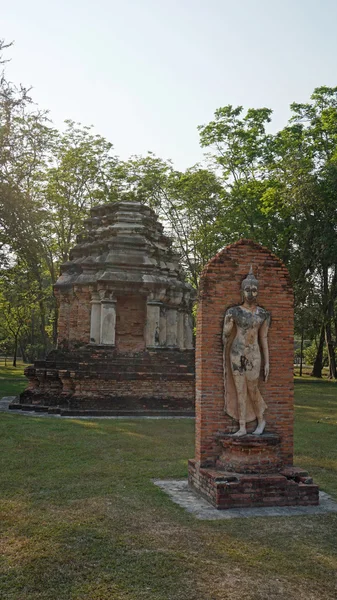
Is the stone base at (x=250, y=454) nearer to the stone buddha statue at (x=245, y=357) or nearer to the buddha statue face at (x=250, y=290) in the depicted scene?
the stone buddha statue at (x=245, y=357)

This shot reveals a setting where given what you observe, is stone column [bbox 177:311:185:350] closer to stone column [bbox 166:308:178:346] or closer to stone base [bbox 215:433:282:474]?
stone column [bbox 166:308:178:346]

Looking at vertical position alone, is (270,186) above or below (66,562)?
above

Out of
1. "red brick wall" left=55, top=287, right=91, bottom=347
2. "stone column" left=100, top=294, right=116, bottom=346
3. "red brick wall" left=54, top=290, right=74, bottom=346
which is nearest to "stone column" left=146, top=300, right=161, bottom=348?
"stone column" left=100, top=294, right=116, bottom=346

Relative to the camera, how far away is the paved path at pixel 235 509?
609cm

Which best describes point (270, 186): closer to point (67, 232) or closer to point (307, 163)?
point (307, 163)

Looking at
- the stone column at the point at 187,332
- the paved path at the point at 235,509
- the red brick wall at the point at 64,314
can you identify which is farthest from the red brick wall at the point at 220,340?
the stone column at the point at 187,332

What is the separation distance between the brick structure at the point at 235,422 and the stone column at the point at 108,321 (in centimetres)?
866

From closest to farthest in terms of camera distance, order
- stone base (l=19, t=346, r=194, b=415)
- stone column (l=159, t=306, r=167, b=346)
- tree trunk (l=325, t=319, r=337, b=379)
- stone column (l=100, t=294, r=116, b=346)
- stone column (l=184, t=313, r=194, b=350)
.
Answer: stone base (l=19, t=346, r=194, b=415) → stone column (l=100, t=294, r=116, b=346) → stone column (l=159, t=306, r=167, b=346) → stone column (l=184, t=313, r=194, b=350) → tree trunk (l=325, t=319, r=337, b=379)

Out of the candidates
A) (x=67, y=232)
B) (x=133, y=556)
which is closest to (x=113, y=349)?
(x=133, y=556)

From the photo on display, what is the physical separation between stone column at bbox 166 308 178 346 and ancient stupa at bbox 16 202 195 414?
0.11 ft

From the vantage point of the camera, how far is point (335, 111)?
84.4ft

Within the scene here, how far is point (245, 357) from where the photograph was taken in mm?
7102

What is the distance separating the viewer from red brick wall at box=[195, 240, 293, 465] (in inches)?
281

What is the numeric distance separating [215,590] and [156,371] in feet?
36.7
